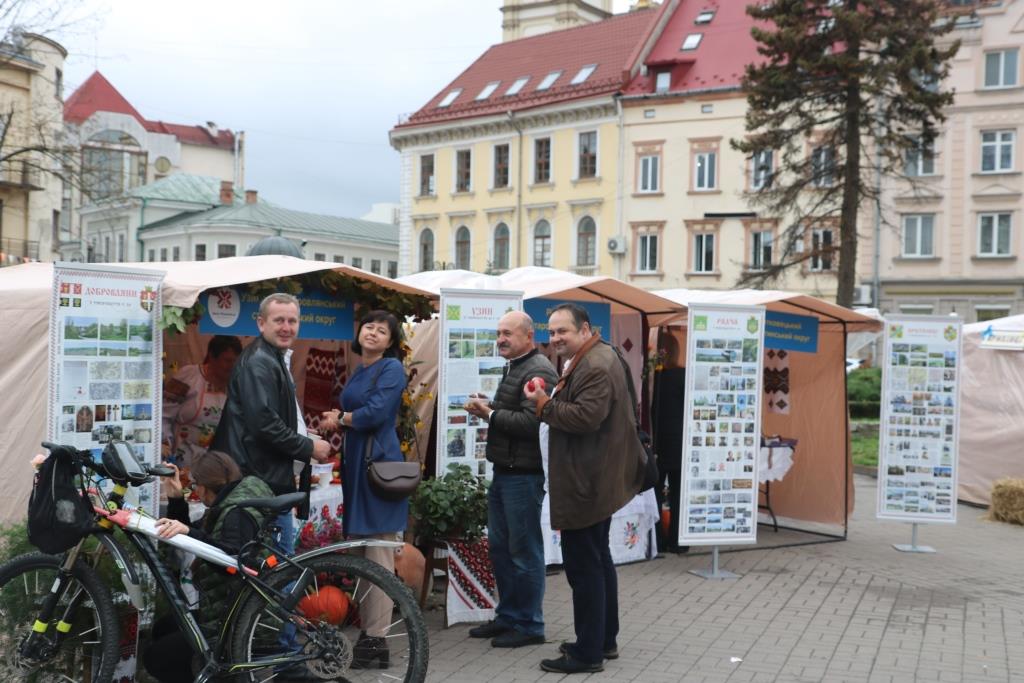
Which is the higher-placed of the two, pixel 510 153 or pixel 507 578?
pixel 510 153

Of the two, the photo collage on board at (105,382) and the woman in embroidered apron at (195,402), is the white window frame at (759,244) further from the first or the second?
the photo collage on board at (105,382)

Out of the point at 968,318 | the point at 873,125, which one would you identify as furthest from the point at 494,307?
the point at 968,318

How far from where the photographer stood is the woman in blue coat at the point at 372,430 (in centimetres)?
616

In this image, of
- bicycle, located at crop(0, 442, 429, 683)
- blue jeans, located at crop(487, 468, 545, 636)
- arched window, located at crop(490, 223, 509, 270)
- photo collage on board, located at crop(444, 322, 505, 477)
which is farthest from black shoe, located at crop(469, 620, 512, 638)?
arched window, located at crop(490, 223, 509, 270)

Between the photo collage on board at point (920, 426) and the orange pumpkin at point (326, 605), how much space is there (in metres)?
6.86

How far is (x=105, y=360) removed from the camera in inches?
235

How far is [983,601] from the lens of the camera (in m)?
8.41

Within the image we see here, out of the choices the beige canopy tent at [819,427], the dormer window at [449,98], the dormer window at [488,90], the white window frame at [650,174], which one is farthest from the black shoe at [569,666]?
the dormer window at [449,98]

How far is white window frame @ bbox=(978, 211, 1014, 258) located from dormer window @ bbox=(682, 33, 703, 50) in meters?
12.6

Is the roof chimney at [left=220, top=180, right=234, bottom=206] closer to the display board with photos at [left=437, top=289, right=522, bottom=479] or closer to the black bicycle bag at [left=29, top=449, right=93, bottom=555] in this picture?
the display board with photos at [left=437, top=289, right=522, bottom=479]

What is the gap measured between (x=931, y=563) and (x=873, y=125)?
16143 mm

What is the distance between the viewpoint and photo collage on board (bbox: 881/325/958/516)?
33.8 ft

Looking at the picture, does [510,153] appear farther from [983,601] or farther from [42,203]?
[983,601]

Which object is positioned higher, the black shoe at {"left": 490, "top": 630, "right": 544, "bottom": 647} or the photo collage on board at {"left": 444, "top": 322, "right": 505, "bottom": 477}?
the photo collage on board at {"left": 444, "top": 322, "right": 505, "bottom": 477}
